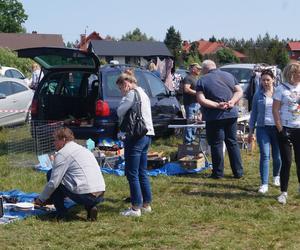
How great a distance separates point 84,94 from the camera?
11.2 meters

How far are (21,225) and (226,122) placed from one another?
A: 12.2 ft

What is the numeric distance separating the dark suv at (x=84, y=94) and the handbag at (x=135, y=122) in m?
3.50

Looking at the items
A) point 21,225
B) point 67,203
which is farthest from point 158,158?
point 21,225

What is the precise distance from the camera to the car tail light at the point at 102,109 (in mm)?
10203

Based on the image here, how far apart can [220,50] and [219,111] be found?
218 feet

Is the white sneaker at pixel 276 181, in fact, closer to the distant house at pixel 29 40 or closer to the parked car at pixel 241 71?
the parked car at pixel 241 71

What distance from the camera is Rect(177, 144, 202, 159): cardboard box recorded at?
9984 millimetres

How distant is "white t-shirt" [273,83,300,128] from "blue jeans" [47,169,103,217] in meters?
2.49

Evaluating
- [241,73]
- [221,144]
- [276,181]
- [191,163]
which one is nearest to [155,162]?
[191,163]

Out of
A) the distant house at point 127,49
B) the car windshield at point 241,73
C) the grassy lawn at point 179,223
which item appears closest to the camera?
the grassy lawn at point 179,223


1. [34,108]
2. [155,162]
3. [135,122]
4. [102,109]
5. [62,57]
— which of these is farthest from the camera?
[34,108]

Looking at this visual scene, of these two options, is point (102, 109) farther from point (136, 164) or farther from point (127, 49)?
point (127, 49)

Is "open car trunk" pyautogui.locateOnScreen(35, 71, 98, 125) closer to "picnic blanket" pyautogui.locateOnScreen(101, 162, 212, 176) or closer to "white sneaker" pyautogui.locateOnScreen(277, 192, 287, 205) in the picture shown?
"picnic blanket" pyautogui.locateOnScreen(101, 162, 212, 176)

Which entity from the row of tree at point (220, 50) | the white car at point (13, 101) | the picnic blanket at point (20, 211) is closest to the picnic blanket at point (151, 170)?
the picnic blanket at point (20, 211)
